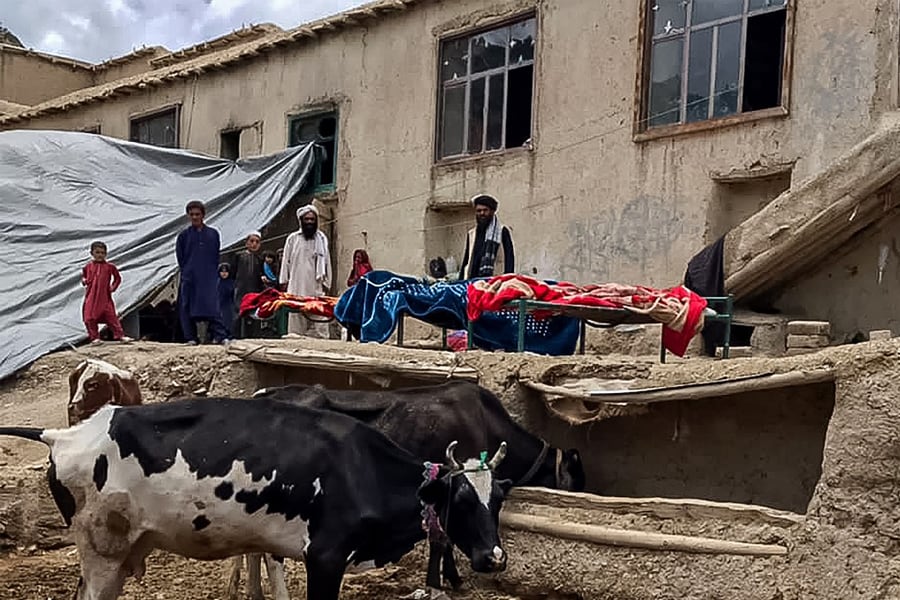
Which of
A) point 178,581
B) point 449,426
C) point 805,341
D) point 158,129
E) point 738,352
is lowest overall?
point 178,581

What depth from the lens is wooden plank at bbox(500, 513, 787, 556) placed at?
214 inches

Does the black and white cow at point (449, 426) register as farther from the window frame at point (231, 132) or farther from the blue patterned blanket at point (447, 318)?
the window frame at point (231, 132)

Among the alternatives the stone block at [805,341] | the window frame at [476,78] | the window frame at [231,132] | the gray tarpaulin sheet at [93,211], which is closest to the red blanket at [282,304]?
the gray tarpaulin sheet at [93,211]

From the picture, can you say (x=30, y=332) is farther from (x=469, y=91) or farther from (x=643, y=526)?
(x=643, y=526)

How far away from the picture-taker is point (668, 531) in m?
5.79

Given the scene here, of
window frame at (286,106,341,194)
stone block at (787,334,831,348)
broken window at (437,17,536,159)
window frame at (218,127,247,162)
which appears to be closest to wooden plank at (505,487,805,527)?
stone block at (787,334,831,348)

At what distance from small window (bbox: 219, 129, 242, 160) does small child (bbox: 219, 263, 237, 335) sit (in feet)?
15.6

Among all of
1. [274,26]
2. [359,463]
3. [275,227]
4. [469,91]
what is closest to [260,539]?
[359,463]

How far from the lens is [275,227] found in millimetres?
15219

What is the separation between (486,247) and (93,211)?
724 cm

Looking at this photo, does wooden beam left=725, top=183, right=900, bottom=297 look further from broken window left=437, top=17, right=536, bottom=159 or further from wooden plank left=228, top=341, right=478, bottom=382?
broken window left=437, top=17, right=536, bottom=159

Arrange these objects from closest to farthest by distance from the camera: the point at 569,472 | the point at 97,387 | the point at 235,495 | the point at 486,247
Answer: the point at 235,495, the point at 569,472, the point at 97,387, the point at 486,247

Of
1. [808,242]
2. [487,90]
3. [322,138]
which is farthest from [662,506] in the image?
[322,138]

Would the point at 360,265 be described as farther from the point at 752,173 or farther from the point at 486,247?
the point at 752,173
